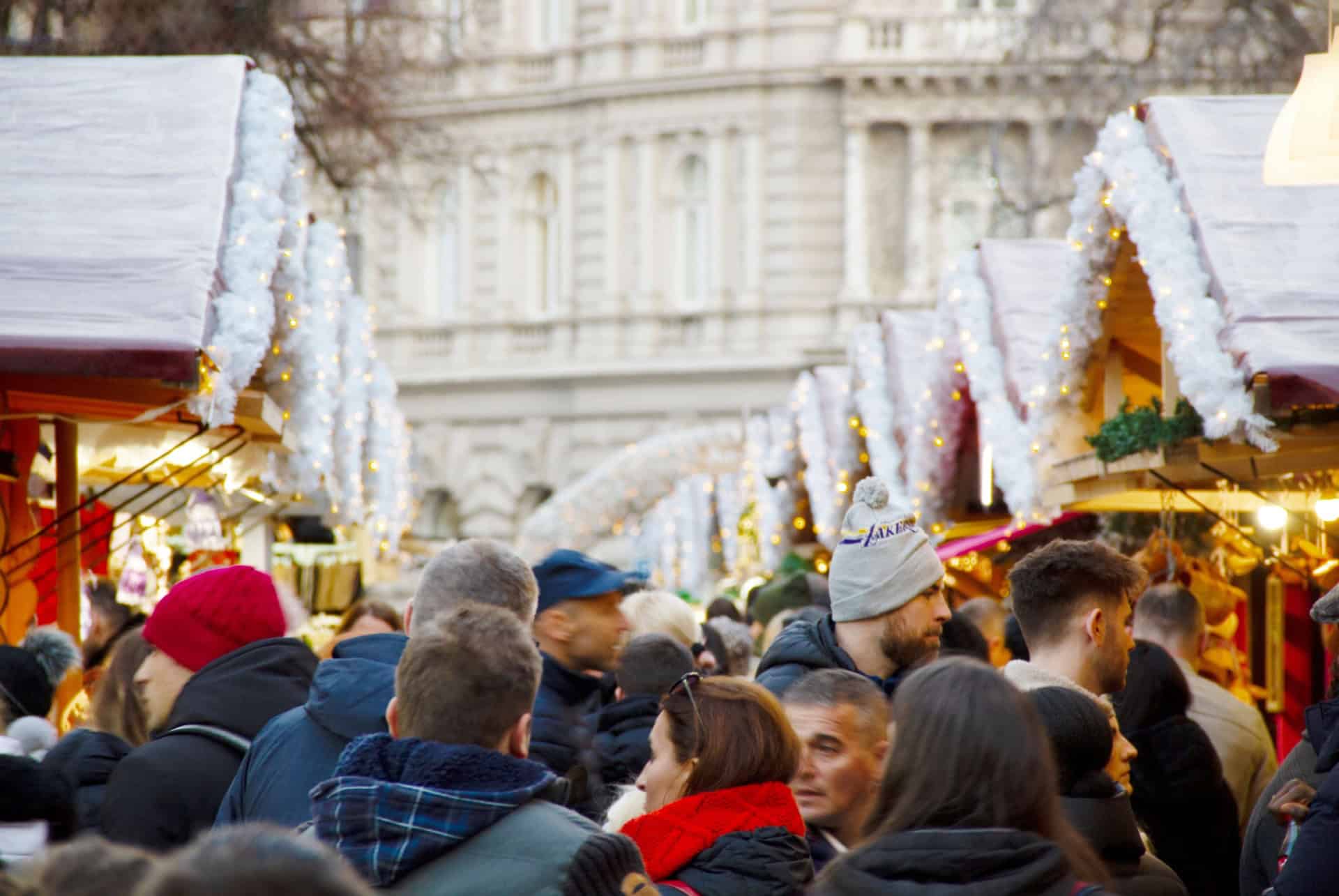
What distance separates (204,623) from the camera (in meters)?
5.48

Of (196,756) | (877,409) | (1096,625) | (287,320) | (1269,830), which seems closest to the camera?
(196,756)

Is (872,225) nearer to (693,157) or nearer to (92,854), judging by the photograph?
(693,157)

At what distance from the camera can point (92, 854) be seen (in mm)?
2604

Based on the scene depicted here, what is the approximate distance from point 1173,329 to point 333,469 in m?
6.84

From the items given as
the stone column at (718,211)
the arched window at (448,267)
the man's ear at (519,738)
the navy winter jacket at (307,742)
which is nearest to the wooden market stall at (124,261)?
the navy winter jacket at (307,742)

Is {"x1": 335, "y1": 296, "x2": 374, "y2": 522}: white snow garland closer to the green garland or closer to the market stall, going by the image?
the market stall

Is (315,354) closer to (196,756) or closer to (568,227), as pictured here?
(196,756)

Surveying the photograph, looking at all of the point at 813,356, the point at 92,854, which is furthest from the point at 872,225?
the point at 92,854

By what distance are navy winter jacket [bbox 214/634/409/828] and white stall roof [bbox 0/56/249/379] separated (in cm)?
334

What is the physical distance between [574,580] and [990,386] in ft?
21.7

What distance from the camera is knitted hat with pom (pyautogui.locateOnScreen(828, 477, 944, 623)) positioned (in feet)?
18.4

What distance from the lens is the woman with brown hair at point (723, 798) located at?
14.2 ft

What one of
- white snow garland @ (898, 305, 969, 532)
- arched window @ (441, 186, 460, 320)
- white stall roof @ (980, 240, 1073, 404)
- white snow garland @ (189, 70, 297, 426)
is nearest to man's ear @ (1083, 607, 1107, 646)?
white snow garland @ (189, 70, 297, 426)

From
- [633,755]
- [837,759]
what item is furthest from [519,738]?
[633,755]
